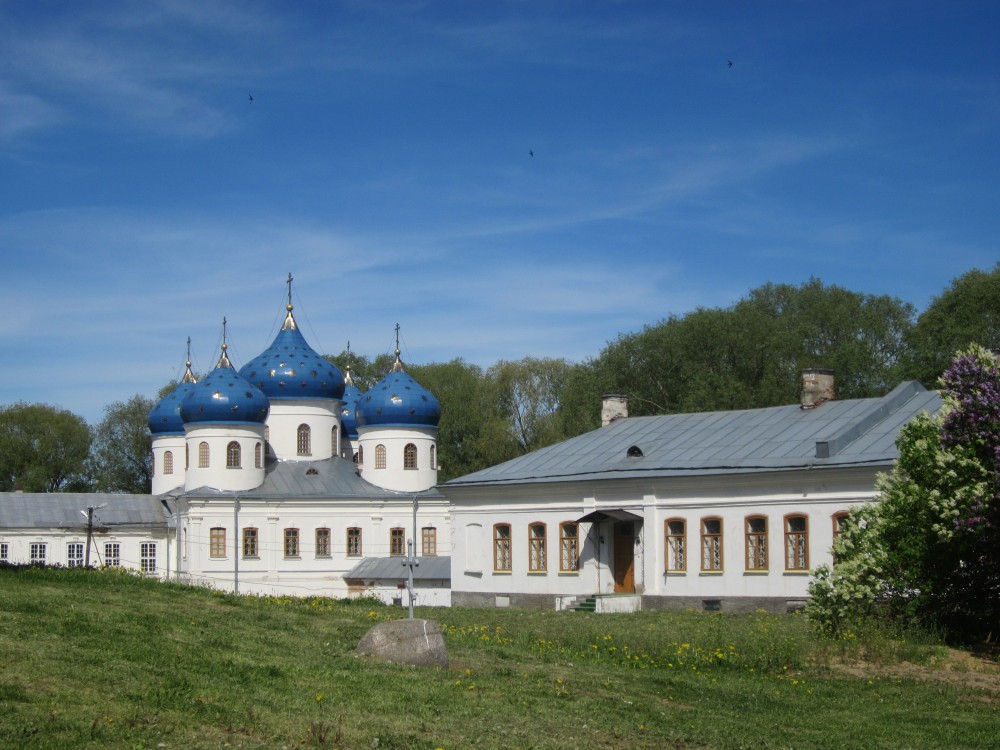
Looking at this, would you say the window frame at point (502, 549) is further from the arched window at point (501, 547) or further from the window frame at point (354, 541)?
the window frame at point (354, 541)

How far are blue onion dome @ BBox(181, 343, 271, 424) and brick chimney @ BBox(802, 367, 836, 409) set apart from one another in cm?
2439

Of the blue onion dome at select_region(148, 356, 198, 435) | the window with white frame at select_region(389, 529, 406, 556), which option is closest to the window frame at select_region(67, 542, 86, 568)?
the blue onion dome at select_region(148, 356, 198, 435)

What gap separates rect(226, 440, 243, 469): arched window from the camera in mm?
53719

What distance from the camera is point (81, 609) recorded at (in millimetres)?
16625

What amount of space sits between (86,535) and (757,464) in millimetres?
34495

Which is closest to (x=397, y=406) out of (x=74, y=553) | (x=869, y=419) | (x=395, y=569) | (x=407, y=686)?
(x=395, y=569)

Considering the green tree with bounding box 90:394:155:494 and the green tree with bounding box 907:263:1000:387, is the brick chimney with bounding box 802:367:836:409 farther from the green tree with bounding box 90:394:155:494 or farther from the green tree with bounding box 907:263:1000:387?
the green tree with bounding box 90:394:155:494

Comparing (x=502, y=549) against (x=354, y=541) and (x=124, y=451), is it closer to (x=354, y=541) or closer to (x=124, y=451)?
(x=354, y=541)

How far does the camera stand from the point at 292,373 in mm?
57562

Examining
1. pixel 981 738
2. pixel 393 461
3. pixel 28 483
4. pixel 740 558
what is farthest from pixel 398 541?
pixel 981 738

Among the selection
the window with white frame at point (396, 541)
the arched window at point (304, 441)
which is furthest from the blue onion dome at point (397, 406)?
the window with white frame at point (396, 541)

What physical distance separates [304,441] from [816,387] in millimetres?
26570

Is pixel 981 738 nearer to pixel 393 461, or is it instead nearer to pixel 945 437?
pixel 945 437

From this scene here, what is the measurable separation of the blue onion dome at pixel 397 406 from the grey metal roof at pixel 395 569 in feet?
20.2
